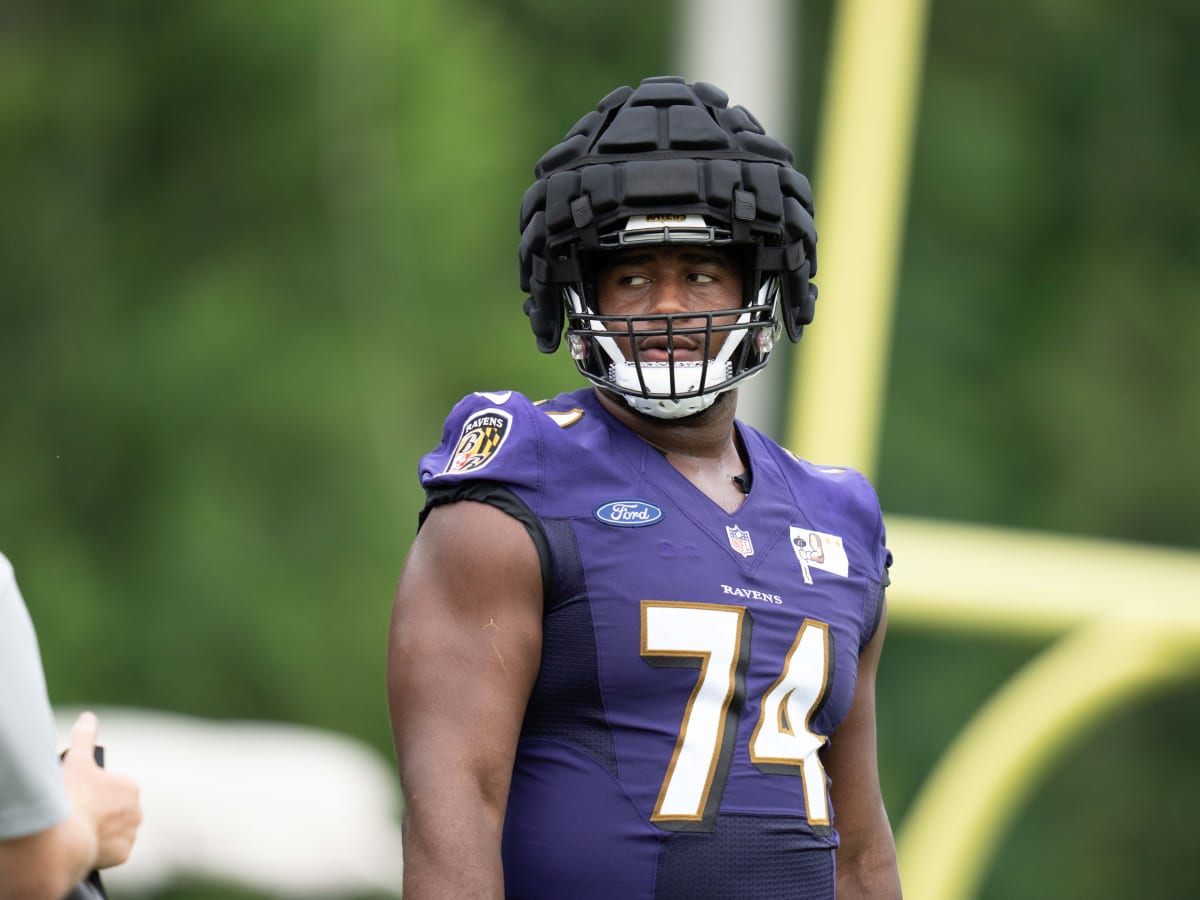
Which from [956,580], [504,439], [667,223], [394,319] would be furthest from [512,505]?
[394,319]

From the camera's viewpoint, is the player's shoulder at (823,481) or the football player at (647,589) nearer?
the football player at (647,589)

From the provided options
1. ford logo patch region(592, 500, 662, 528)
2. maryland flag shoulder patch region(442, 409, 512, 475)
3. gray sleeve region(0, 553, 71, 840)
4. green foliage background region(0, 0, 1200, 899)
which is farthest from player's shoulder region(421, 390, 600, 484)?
green foliage background region(0, 0, 1200, 899)

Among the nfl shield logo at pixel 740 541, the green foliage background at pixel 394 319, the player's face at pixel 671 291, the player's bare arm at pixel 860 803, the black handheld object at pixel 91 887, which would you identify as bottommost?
the green foliage background at pixel 394 319

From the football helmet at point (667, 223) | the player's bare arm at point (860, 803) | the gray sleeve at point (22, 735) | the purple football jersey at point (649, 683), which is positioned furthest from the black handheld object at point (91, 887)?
the player's bare arm at point (860, 803)

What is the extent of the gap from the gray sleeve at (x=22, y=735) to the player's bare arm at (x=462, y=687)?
2.07ft

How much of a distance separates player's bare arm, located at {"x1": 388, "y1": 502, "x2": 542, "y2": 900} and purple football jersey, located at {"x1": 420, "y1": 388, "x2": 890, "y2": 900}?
55 millimetres

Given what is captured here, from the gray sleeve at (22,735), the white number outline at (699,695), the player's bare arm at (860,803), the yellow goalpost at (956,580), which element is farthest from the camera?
the yellow goalpost at (956,580)

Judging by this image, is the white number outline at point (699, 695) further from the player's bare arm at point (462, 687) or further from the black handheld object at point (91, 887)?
the black handheld object at point (91, 887)

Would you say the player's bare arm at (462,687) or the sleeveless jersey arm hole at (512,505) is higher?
the sleeveless jersey arm hole at (512,505)

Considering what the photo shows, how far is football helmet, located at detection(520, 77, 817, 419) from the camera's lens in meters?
3.20

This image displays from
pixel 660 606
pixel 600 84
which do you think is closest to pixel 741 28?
pixel 660 606

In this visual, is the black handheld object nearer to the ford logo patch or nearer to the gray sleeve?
the gray sleeve

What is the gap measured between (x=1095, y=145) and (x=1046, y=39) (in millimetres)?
790

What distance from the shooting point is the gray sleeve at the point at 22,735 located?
230cm
